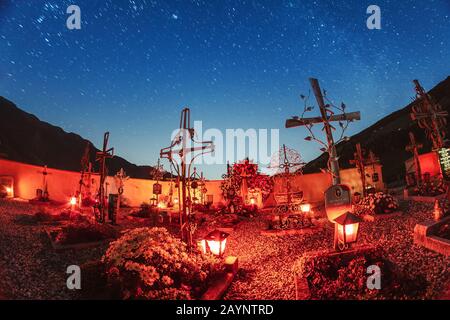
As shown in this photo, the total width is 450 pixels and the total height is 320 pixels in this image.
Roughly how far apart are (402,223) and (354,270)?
620 cm

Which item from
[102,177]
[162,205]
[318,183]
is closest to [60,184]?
[162,205]

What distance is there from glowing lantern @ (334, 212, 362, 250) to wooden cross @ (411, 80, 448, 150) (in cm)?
1003

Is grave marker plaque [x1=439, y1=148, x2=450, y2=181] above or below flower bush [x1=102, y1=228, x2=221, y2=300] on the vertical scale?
above

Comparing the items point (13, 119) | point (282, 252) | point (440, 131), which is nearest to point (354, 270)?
point (282, 252)

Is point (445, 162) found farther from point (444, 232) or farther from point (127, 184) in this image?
point (127, 184)

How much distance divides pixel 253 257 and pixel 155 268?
4.33 m

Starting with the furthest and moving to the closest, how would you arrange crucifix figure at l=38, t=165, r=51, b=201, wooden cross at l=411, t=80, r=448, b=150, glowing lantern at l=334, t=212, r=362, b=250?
crucifix figure at l=38, t=165, r=51, b=201 → wooden cross at l=411, t=80, r=448, b=150 → glowing lantern at l=334, t=212, r=362, b=250

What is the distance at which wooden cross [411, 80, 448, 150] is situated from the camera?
14375 millimetres

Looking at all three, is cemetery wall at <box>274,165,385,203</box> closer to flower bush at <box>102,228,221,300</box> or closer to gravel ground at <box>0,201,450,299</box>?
gravel ground at <box>0,201,450,299</box>

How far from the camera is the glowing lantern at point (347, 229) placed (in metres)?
7.26

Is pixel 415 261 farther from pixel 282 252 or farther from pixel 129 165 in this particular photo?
pixel 129 165

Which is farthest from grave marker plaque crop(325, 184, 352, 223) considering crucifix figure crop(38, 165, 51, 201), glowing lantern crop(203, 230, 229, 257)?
crucifix figure crop(38, 165, 51, 201)

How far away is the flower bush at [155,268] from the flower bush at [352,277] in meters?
2.50

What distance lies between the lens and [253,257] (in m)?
9.39
